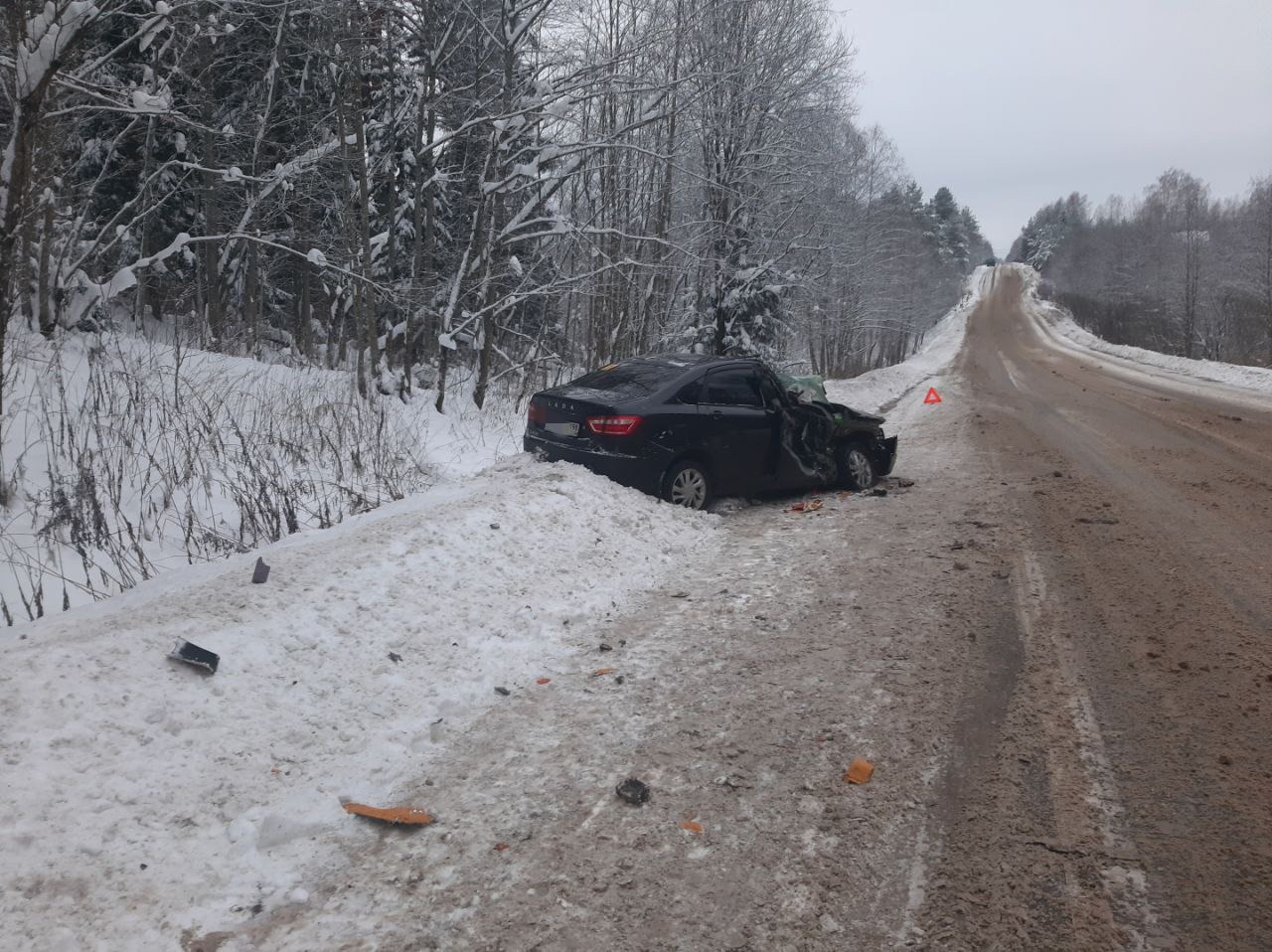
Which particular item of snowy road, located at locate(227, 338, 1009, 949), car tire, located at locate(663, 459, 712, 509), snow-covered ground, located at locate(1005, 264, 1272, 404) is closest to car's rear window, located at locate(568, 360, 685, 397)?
car tire, located at locate(663, 459, 712, 509)

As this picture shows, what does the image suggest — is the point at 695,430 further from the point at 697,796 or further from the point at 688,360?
the point at 697,796

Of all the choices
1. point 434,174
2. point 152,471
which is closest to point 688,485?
point 152,471

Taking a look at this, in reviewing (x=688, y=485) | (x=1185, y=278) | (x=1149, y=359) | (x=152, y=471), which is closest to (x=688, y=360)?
(x=688, y=485)

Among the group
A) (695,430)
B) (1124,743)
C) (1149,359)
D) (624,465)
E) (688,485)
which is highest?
(1149,359)

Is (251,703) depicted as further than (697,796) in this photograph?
Yes

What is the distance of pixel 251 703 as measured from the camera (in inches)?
146

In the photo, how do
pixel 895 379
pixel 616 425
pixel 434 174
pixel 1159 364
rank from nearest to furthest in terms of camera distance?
1. pixel 616 425
2. pixel 434 174
3. pixel 895 379
4. pixel 1159 364

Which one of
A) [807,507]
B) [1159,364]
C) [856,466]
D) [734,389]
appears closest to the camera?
[734,389]

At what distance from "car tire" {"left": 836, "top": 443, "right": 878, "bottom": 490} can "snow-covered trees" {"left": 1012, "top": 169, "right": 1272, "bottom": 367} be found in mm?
33168

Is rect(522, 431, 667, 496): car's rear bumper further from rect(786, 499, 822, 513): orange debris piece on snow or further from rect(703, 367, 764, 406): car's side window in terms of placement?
rect(786, 499, 822, 513): orange debris piece on snow

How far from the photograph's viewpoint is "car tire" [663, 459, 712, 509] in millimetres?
7852

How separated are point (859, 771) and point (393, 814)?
2.01 meters

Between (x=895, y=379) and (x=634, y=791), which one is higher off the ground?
(x=895, y=379)

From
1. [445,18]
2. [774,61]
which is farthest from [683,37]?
[445,18]
